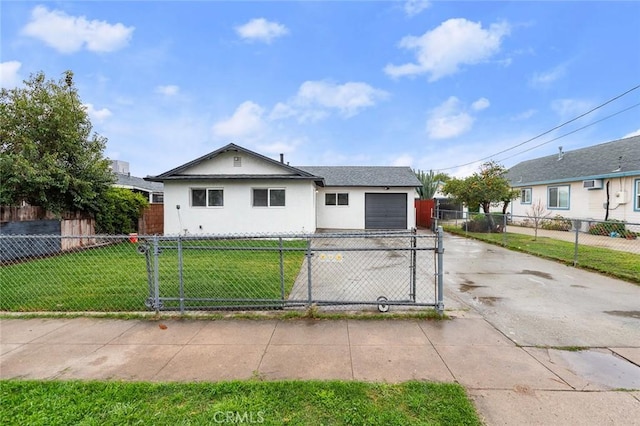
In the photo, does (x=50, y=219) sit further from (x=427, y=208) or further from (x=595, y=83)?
(x=595, y=83)

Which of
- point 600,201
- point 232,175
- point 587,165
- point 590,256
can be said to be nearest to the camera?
point 590,256

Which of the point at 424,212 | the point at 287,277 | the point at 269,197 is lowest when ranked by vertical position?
the point at 287,277

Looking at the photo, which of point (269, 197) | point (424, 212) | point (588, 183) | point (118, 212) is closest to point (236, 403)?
point (269, 197)

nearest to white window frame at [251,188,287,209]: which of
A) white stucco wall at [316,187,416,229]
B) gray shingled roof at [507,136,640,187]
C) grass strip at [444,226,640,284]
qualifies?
white stucco wall at [316,187,416,229]

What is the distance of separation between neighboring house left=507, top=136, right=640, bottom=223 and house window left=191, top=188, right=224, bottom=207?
60.6 feet

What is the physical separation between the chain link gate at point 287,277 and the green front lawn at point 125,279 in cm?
3

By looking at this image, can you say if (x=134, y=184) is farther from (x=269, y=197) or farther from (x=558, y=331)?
(x=558, y=331)

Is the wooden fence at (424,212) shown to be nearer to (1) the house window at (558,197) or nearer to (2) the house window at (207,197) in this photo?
(1) the house window at (558,197)

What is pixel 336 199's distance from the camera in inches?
722

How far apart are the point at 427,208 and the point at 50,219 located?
1946 cm

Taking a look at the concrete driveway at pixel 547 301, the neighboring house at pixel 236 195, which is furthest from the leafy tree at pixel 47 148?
the concrete driveway at pixel 547 301

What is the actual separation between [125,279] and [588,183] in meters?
20.8

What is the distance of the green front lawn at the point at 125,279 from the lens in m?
4.95

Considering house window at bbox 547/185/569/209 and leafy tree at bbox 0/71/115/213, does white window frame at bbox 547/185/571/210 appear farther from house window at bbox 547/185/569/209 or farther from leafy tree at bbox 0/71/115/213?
leafy tree at bbox 0/71/115/213
